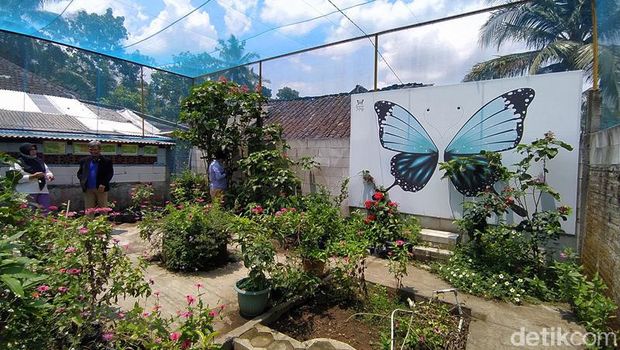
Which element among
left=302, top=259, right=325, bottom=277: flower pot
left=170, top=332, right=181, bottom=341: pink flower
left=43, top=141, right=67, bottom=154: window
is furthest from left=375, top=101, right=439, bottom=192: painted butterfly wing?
left=43, top=141, right=67, bottom=154: window

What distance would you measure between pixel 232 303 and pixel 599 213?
13.6ft

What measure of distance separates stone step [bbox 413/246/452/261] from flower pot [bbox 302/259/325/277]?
182 cm

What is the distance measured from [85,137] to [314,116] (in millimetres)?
5400

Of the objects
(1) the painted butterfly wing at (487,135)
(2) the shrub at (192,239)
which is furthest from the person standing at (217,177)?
(1) the painted butterfly wing at (487,135)

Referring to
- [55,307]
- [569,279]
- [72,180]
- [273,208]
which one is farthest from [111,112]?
[569,279]

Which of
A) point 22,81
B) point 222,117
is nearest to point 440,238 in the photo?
point 222,117

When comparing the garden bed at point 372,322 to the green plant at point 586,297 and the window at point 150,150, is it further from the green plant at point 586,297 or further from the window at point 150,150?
the window at point 150,150

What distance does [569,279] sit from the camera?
3.00m

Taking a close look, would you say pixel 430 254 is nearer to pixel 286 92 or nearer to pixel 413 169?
pixel 413 169

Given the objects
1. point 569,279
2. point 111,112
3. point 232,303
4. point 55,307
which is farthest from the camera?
point 111,112

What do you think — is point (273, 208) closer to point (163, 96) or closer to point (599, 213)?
point (599, 213)

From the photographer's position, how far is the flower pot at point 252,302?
9.60ft

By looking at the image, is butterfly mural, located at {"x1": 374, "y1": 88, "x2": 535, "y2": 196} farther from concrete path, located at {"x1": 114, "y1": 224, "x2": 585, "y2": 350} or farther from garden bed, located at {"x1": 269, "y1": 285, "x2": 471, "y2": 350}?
garden bed, located at {"x1": 269, "y1": 285, "x2": 471, "y2": 350}

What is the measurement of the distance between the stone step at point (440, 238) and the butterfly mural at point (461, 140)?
2.30 ft
